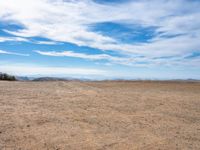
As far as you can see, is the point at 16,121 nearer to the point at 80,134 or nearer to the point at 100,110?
the point at 80,134

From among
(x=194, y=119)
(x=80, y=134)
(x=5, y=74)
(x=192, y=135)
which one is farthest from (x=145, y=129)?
(x=5, y=74)

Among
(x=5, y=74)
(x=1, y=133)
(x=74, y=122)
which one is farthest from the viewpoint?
(x=5, y=74)

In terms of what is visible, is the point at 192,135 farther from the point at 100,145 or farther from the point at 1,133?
the point at 1,133

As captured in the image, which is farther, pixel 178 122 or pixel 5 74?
pixel 5 74

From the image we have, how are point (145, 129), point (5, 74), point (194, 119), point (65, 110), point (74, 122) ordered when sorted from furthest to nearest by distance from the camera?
point (5, 74) → point (65, 110) → point (194, 119) → point (74, 122) → point (145, 129)

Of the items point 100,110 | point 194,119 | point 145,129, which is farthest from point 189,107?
point 145,129

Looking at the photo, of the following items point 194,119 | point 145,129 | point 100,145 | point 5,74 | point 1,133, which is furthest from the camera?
point 5,74

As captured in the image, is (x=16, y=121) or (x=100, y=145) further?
(x=16, y=121)

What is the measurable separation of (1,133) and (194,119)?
703cm

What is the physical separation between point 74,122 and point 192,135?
3.81m

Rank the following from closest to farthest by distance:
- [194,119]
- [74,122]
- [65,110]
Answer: [74,122] → [194,119] → [65,110]

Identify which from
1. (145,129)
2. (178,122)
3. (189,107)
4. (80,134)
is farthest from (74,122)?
(189,107)

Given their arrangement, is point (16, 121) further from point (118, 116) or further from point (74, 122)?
point (118, 116)

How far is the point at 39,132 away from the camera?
8797 mm
